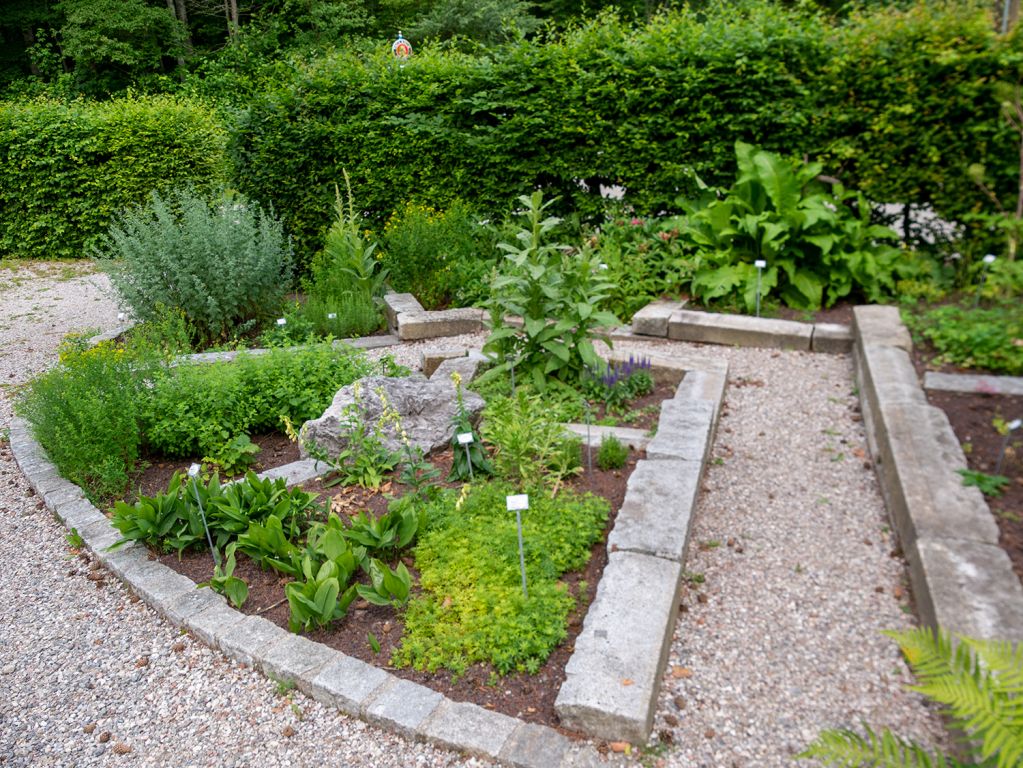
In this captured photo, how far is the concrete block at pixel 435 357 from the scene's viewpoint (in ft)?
19.1

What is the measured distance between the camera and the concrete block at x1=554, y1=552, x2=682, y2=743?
259cm

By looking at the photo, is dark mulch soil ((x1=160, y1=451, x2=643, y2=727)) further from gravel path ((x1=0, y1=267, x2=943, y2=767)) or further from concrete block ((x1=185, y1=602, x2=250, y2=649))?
gravel path ((x1=0, y1=267, x2=943, y2=767))

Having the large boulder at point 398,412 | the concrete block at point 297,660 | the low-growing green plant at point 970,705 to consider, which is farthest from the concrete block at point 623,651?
the large boulder at point 398,412

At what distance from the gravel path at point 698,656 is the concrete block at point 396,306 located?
3.25m

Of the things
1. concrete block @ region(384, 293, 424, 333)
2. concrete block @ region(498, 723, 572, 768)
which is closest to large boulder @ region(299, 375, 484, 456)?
A: concrete block @ region(498, 723, 572, 768)

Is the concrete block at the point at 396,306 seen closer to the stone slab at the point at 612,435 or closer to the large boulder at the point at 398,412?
the large boulder at the point at 398,412

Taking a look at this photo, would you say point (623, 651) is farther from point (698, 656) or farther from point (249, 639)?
point (249, 639)

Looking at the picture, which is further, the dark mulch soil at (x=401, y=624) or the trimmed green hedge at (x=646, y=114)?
the trimmed green hedge at (x=646, y=114)

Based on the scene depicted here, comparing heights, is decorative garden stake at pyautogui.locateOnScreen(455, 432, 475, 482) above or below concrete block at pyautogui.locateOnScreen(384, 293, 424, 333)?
above

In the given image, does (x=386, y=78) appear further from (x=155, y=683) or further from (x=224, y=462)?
(x=155, y=683)

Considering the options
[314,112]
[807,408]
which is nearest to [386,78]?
[314,112]

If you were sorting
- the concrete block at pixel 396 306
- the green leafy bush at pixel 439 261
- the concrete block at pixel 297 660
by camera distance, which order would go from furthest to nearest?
→ the green leafy bush at pixel 439 261 → the concrete block at pixel 396 306 → the concrete block at pixel 297 660

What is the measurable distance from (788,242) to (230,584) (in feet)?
17.3

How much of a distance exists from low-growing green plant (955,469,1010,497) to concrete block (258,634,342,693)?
3.01 meters
